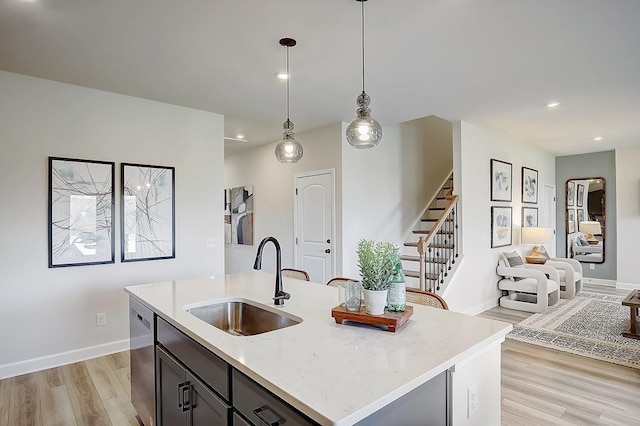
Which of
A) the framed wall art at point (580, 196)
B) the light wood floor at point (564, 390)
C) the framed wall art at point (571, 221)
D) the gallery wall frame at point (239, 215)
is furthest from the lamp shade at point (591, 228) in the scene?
the gallery wall frame at point (239, 215)

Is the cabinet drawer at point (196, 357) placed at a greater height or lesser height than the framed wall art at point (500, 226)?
lesser

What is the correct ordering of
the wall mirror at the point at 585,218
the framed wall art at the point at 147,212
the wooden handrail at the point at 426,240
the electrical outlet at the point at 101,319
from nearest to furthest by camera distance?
the electrical outlet at the point at 101,319, the framed wall art at the point at 147,212, the wooden handrail at the point at 426,240, the wall mirror at the point at 585,218

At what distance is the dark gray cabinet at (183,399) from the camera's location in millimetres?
1418

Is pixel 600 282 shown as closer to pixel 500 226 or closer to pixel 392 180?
pixel 500 226

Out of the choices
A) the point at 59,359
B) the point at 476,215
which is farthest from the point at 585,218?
the point at 59,359

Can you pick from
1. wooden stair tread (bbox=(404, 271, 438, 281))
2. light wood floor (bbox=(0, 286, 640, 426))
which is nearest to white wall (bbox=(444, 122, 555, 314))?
wooden stair tread (bbox=(404, 271, 438, 281))

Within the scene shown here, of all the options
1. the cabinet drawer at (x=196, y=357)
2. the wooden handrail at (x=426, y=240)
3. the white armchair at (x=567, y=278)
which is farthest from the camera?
the white armchair at (x=567, y=278)


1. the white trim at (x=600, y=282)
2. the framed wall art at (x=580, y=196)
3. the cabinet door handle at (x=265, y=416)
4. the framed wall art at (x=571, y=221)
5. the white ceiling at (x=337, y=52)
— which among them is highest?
the white ceiling at (x=337, y=52)

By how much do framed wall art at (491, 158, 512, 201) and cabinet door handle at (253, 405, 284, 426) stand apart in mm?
5207

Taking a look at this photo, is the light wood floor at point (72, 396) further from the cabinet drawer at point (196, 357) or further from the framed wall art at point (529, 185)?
the framed wall art at point (529, 185)

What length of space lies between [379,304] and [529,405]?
190 centimetres

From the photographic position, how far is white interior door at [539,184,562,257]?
286 inches

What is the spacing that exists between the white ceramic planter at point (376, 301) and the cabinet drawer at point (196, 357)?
621 millimetres

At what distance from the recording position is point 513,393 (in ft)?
9.14
